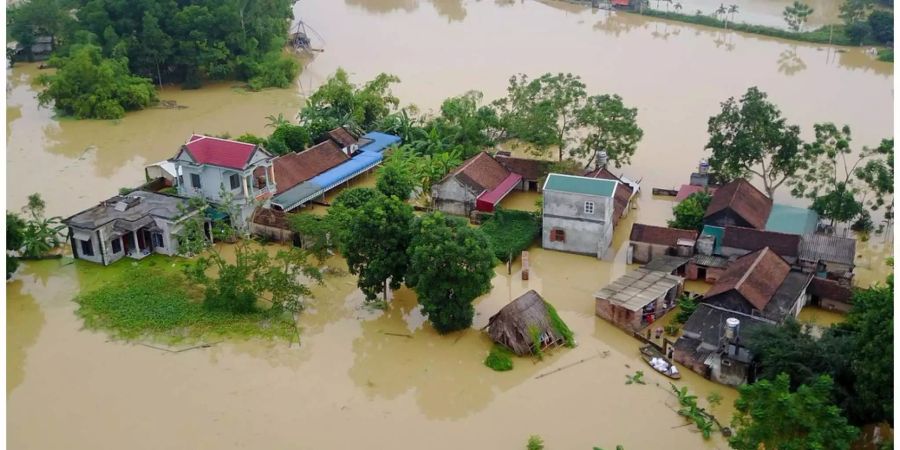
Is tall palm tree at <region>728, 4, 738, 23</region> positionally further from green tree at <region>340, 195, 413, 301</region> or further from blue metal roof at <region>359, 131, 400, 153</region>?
green tree at <region>340, 195, 413, 301</region>

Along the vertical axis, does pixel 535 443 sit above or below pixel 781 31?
below

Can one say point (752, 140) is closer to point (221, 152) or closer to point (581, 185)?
point (581, 185)

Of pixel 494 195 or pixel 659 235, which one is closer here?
pixel 659 235

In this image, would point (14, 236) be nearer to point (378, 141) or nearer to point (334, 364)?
point (334, 364)

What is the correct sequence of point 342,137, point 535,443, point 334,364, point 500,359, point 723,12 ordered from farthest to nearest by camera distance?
point 723,12 < point 342,137 < point 334,364 < point 500,359 < point 535,443

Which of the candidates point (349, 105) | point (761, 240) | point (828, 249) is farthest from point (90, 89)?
point (828, 249)

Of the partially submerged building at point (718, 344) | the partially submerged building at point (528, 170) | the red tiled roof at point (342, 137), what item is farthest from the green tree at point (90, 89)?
the partially submerged building at point (718, 344)

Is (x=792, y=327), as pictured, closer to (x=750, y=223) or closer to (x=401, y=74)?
(x=750, y=223)

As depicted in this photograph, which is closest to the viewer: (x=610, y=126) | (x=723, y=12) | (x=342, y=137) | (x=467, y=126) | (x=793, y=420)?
(x=793, y=420)

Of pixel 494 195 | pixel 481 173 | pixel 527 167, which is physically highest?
pixel 481 173
